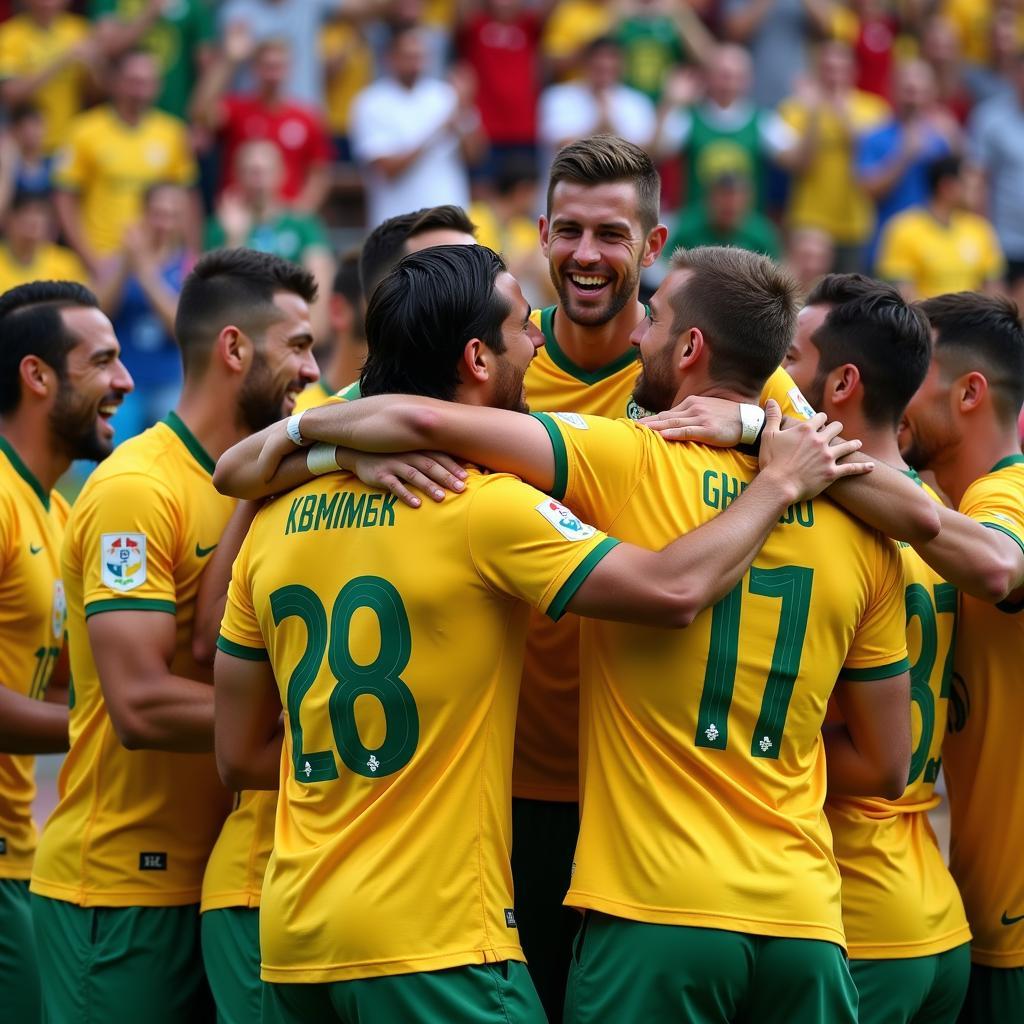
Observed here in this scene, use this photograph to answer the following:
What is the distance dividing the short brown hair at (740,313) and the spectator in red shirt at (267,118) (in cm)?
942

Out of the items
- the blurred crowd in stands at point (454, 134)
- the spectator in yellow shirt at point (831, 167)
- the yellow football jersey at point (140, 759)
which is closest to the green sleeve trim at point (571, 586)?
the yellow football jersey at point (140, 759)

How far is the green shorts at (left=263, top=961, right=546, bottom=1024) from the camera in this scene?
355 cm

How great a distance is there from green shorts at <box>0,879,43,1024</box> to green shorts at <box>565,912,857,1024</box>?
7.90ft

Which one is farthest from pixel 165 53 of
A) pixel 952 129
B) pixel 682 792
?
pixel 682 792

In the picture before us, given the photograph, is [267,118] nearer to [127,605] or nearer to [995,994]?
[127,605]

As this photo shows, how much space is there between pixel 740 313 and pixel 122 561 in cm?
194

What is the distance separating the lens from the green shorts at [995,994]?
4.55m

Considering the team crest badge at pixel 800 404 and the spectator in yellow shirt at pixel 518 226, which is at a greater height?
the spectator in yellow shirt at pixel 518 226

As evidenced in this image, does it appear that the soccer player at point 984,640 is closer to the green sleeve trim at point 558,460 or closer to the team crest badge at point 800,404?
the team crest badge at point 800,404

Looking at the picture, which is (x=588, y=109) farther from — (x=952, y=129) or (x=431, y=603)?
(x=431, y=603)

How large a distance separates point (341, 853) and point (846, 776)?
1.37 meters

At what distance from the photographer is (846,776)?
4125 mm

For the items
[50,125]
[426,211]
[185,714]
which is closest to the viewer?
[185,714]

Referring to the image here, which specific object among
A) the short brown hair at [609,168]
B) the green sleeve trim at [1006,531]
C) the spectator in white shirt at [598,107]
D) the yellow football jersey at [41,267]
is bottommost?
the green sleeve trim at [1006,531]
